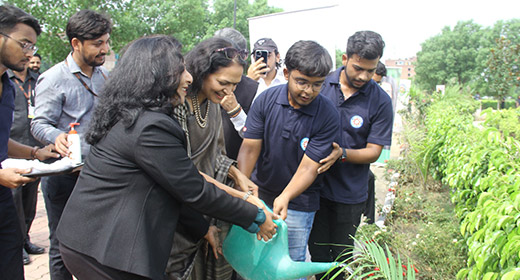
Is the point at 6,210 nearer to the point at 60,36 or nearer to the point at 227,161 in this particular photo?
the point at 227,161

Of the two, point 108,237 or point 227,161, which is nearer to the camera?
point 108,237

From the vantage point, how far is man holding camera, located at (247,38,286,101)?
332 centimetres


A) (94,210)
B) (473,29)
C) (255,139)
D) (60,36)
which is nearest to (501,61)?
(60,36)

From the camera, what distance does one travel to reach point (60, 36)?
45.2ft

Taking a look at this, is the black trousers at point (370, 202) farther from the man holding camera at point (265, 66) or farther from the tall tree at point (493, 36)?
the tall tree at point (493, 36)

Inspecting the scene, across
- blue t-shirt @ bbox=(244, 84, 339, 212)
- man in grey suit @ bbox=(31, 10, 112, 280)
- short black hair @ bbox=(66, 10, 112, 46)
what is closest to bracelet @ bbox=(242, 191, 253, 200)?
blue t-shirt @ bbox=(244, 84, 339, 212)

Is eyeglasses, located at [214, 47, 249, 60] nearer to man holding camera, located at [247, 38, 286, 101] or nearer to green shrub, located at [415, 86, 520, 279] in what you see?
man holding camera, located at [247, 38, 286, 101]

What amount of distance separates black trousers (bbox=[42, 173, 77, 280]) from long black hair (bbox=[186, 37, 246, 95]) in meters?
1.10

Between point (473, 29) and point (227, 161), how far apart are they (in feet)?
171

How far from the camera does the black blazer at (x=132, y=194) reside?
1.52 meters

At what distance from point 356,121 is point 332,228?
0.77 metres

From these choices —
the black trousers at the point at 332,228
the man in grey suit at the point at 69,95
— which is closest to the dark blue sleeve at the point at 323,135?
the black trousers at the point at 332,228

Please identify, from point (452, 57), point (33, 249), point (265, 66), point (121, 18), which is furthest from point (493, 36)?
point (33, 249)

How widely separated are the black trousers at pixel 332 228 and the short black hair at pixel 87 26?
1849mm
